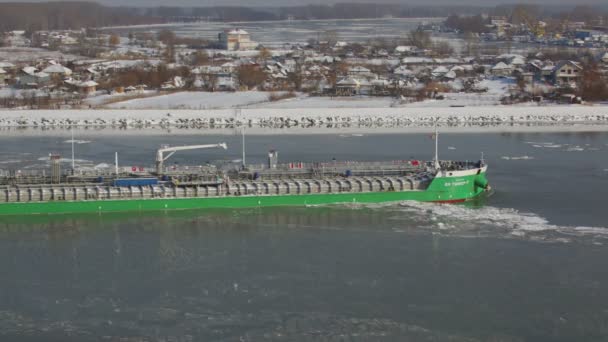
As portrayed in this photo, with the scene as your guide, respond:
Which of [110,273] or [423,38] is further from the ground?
[423,38]

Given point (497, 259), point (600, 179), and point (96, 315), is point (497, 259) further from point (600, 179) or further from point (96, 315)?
point (600, 179)

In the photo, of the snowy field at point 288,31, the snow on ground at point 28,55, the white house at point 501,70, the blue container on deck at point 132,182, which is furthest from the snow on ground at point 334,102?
the snowy field at point 288,31

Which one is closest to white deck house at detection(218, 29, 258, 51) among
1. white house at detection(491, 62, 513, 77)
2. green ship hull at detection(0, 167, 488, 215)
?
white house at detection(491, 62, 513, 77)

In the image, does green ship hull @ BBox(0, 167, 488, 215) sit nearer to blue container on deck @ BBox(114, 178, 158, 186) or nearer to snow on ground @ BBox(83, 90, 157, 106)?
blue container on deck @ BBox(114, 178, 158, 186)

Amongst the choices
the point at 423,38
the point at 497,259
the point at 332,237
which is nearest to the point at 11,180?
the point at 332,237

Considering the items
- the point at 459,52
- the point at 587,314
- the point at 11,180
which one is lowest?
the point at 587,314

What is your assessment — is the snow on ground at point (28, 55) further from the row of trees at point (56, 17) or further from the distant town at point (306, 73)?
the row of trees at point (56, 17)
